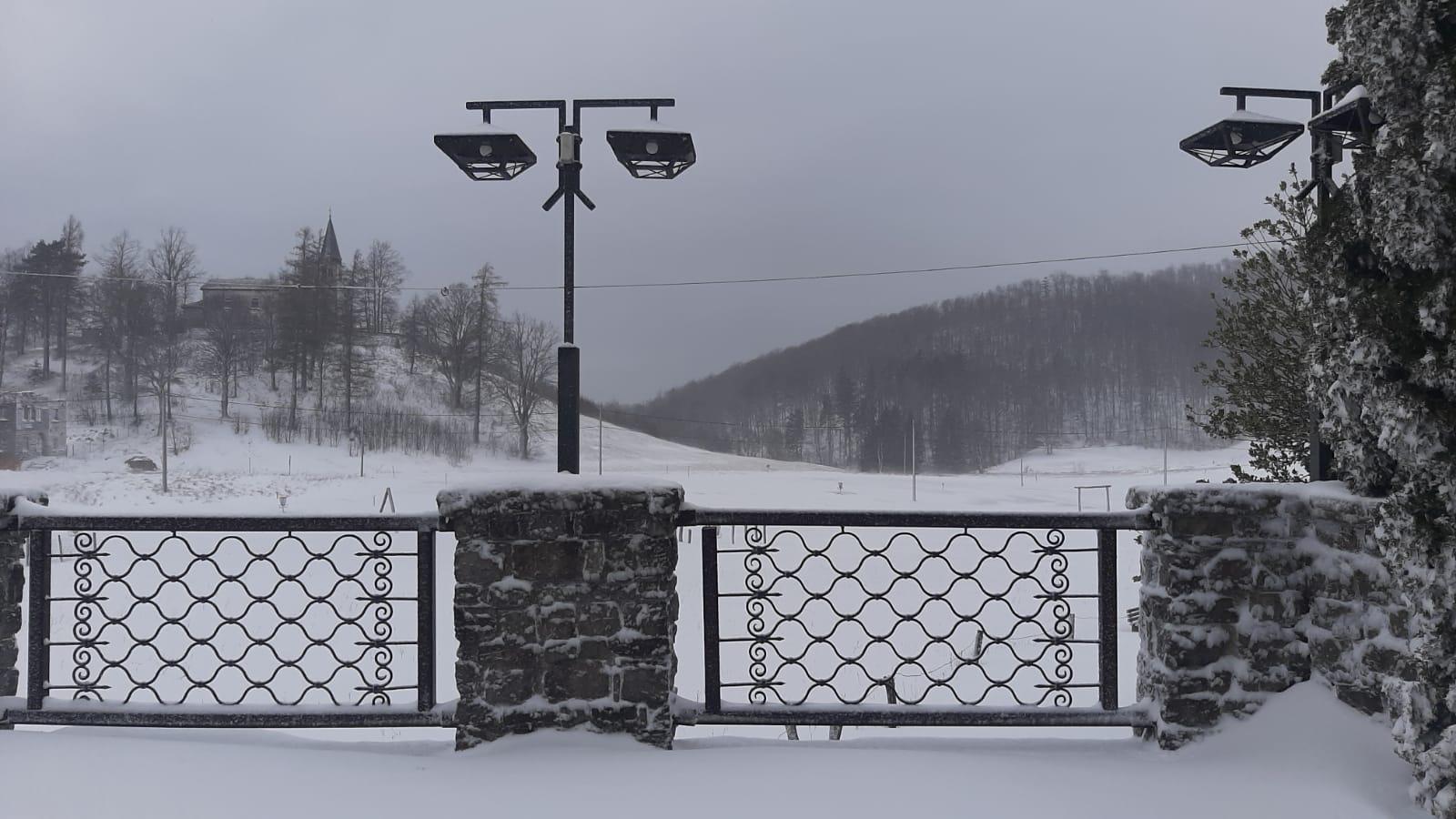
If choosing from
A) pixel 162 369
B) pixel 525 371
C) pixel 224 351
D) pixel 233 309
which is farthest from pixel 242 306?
pixel 525 371

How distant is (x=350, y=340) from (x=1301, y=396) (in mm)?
39690

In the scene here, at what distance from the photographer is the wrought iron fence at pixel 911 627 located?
3166mm

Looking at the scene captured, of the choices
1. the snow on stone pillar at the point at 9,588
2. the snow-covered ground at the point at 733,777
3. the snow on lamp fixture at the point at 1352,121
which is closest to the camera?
the snow-covered ground at the point at 733,777

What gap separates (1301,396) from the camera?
7.31m

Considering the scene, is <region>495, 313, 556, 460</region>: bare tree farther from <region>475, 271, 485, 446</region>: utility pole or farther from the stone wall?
the stone wall

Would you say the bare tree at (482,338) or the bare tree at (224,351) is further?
the bare tree at (224,351)

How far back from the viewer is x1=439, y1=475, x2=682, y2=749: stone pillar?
298 cm

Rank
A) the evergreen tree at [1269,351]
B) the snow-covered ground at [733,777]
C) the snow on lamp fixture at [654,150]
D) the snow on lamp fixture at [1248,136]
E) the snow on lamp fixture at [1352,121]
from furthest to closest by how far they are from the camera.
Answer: the evergreen tree at [1269,351] → the snow on lamp fixture at [1248,136] → the snow on lamp fixture at [654,150] → the snow on lamp fixture at [1352,121] → the snow-covered ground at [733,777]

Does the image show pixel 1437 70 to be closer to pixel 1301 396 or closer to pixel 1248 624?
pixel 1248 624

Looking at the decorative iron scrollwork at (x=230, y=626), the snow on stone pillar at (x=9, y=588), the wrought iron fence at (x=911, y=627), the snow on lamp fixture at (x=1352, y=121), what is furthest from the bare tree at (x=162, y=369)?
the snow on lamp fixture at (x=1352, y=121)

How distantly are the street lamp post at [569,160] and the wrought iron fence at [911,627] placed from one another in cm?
101

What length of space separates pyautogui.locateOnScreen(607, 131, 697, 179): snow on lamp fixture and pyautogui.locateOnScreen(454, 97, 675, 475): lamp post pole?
193 millimetres

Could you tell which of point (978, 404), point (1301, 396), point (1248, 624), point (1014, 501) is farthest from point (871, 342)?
point (1248, 624)

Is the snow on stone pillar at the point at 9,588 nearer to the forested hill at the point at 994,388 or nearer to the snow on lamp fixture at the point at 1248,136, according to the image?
the snow on lamp fixture at the point at 1248,136
